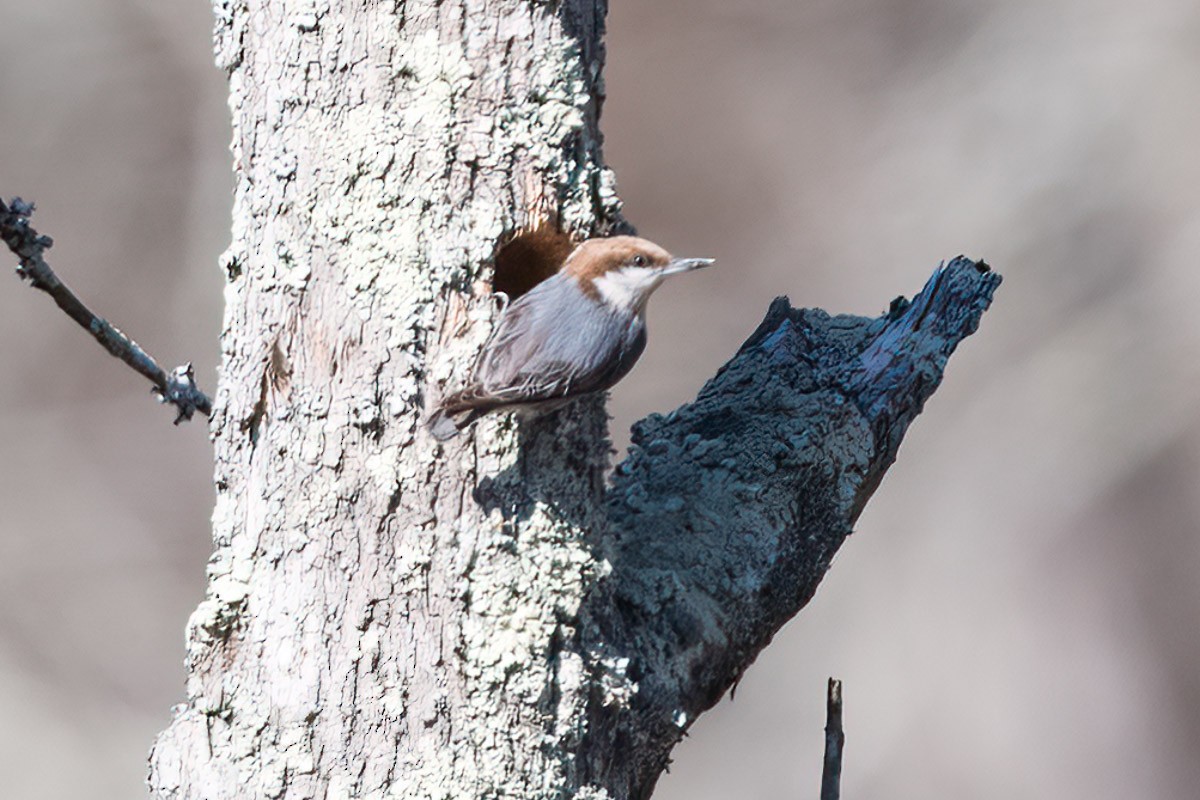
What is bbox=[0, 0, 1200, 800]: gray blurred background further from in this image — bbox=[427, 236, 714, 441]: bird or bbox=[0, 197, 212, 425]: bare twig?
bbox=[427, 236, 714, 441]: bird

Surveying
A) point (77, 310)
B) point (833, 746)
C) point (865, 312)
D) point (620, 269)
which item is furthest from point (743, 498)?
Result: point (865, 312)

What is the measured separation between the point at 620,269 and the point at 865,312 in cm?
395

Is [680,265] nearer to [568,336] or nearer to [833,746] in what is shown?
[568,336]

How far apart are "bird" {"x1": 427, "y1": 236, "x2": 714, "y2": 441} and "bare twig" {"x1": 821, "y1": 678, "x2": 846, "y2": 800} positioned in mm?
547

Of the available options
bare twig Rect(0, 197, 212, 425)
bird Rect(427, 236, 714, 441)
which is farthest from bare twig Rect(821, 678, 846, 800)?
bare twig Rect(0, 197, 212, 425)

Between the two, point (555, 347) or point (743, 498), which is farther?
point (743, 498)

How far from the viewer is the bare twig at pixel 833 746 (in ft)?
5.95

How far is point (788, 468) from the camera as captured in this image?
1.96m

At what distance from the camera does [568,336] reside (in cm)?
153

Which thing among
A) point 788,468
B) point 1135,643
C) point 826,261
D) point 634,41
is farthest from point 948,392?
point 788,468

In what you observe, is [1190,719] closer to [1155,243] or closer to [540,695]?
[1155,243]

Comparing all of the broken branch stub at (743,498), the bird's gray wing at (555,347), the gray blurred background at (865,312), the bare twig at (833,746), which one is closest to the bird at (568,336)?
the bird's gray wing at (555,347)

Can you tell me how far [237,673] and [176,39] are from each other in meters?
4.38

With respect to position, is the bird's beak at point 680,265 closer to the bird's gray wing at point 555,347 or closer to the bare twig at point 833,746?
the bird's gray wing at point 555,347
